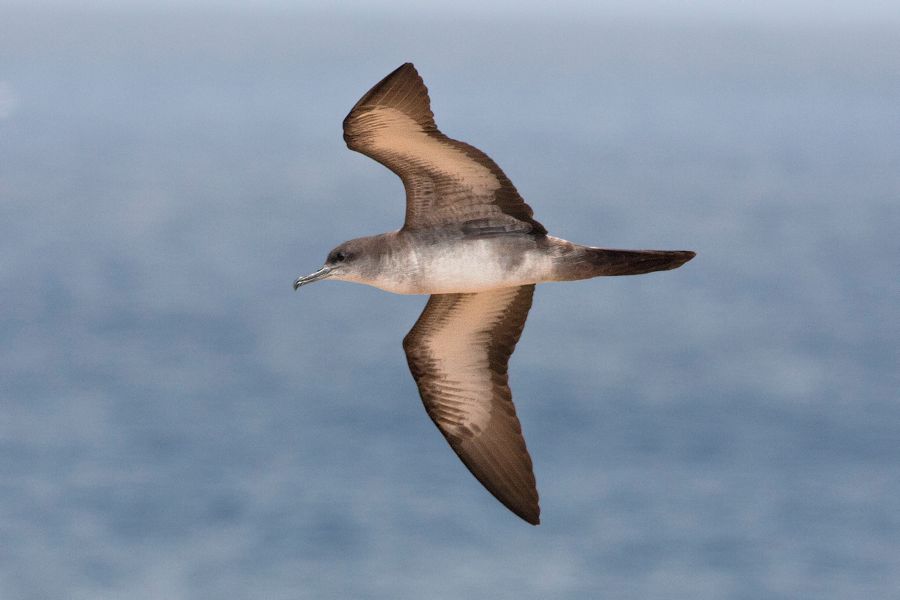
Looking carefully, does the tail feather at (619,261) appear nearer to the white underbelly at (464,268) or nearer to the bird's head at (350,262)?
the white underbelly at (464,268)

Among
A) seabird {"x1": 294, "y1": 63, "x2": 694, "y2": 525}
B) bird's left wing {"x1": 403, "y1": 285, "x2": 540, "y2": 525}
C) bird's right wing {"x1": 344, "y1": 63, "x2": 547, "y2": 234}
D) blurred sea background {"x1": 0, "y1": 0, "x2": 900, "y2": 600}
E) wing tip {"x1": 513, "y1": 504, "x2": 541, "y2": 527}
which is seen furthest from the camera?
blurred sea background {"x1": 0, "y1": 0, "x2": 900, "y2": 600}

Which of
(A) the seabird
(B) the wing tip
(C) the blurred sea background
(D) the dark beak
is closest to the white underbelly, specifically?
(A) the seabird

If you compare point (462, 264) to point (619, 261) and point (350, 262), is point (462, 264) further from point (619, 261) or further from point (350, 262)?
point (619, 261)

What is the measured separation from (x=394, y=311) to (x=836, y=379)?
4799cm

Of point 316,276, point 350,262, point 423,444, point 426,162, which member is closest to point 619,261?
point 426,162

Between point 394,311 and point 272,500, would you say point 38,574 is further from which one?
point 394,311

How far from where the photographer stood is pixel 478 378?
1373 cm

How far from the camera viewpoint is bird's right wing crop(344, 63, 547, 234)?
11711 mm

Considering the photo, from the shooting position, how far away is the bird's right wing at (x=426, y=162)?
38.4ft

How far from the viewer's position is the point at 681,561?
129 m

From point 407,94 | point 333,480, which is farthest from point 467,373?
point 333,480

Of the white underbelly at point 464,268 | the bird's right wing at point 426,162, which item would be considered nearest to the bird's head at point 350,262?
the white underbelly at point 464,268

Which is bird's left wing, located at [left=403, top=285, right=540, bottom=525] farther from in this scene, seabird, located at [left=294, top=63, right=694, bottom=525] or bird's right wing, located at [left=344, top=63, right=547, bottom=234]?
bird's right wing, located at [left=344, top=63, right=547, bottom=234]

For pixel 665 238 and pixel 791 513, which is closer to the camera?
pixel 791 513
